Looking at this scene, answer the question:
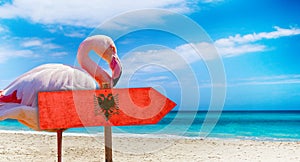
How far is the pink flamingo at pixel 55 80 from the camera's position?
15.4 feet

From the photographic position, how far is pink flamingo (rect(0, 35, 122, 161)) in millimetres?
4699

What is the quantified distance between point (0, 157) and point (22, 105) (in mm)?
4539

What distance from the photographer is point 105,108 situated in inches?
165

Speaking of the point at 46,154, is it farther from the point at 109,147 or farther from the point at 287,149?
the point at 287,149

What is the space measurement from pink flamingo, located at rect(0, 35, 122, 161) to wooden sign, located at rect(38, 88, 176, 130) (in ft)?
1.14

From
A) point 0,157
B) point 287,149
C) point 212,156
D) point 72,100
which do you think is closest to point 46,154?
point 0,157

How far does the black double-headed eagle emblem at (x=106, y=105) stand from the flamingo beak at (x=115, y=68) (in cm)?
68

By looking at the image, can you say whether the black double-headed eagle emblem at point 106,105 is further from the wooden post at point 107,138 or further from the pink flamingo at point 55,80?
the wooden post at point 107,138

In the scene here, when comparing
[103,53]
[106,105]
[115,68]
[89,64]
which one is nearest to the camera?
[106,105]

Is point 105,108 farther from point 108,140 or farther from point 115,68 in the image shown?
point 108,140

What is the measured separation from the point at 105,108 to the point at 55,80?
0.95 meters

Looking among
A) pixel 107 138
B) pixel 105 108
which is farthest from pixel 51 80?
pixel 107 138

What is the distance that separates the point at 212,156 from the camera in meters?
9.32

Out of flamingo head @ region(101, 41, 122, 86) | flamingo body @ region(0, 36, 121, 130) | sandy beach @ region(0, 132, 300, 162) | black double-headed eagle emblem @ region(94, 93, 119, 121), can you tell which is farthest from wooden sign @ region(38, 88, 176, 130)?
sandy beach @ region(0, 132, 300, 162)
